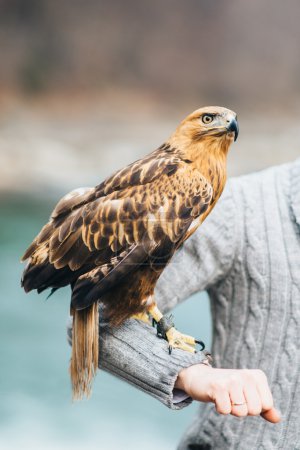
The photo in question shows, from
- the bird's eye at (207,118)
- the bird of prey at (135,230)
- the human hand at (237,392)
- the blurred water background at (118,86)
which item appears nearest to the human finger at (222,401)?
the human hand at (237,392)

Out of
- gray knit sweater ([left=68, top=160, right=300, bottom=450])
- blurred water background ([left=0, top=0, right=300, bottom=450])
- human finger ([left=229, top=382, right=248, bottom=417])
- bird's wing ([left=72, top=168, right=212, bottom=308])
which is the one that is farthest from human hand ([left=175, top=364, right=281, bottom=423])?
blurred water background ([left=0, top=0, right=300, bottom=450])

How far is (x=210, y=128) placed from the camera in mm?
567

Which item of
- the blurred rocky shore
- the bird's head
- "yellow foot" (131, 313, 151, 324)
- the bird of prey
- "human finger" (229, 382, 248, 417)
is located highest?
the blurred rocky shore

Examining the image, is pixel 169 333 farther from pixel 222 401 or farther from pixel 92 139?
pixel 92 139

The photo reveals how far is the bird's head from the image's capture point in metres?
0.56

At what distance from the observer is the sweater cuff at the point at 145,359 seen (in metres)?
0.59

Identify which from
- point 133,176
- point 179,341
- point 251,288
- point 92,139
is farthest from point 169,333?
point 92,139

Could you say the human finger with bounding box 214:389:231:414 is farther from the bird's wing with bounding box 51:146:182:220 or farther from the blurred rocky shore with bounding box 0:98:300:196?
the blurred rocky shore with bounding box 0:98:300:196

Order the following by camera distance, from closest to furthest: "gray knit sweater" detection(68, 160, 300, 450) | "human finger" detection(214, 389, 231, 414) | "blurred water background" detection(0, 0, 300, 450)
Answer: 1. "human finger" detection(214, 389, 231, 414)
2. "gray knit sweater" detection(68, 160, 300, 450)
3. "blurred water background" detection(0, 0, 300, 450)

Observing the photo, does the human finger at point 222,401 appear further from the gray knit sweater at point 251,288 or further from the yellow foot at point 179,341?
the gray knit sweater at point 251,288

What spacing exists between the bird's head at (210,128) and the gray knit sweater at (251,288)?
11.4 inches

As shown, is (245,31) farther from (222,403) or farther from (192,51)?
(222,403)

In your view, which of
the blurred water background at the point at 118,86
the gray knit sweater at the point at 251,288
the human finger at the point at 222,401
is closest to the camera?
the human finger at the point at 222,401

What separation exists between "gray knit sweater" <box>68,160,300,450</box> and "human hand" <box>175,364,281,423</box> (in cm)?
29
